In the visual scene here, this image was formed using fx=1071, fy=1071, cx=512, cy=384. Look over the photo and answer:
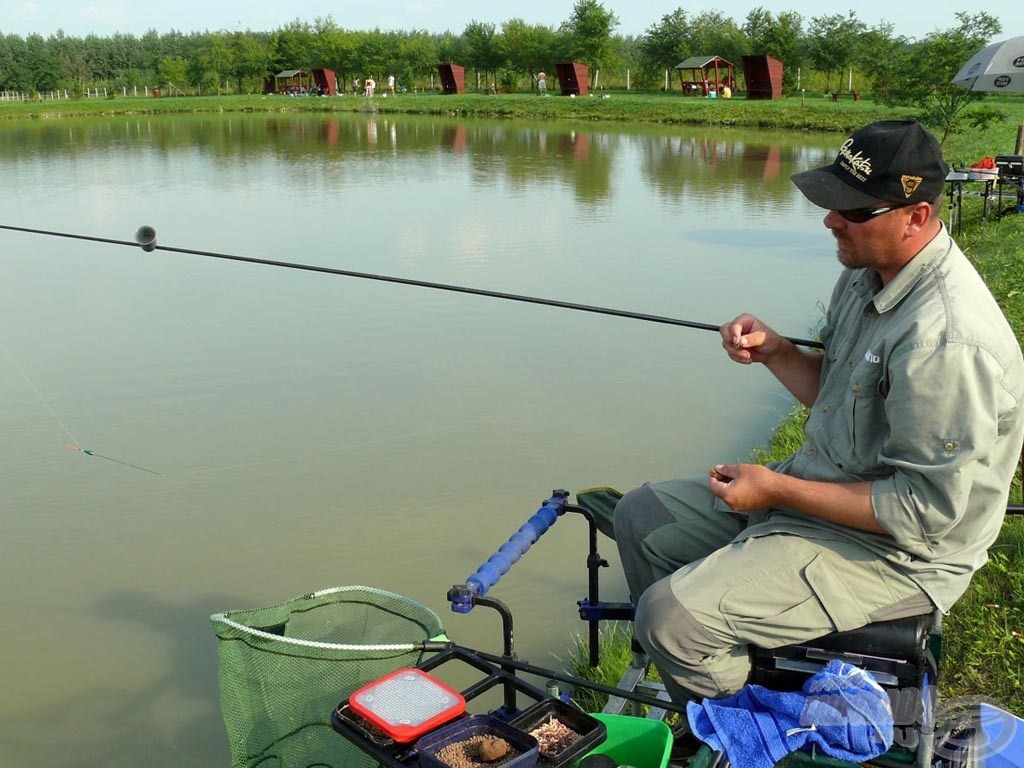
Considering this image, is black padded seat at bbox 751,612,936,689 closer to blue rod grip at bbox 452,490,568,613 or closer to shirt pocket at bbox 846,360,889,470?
shirt pocket at bbox 846,360,889,470

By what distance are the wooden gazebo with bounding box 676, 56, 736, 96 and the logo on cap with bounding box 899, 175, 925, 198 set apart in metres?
45.9

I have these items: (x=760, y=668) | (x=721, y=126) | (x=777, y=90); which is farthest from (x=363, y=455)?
(x=777, y=90)

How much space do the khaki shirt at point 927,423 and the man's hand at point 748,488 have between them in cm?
6

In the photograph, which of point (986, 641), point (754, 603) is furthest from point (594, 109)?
point (754, 603)

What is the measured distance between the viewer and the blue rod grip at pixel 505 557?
1.93 m

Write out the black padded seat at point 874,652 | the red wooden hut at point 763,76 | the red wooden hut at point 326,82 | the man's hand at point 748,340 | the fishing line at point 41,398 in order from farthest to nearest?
the red wooden hut at point 326,82 < the red wooden hut at point 763,76 < the fishing line at point 41,398 < the man's hand at point 748,340 < the black padded seat at point 874,652

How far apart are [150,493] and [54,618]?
1027 millimetres

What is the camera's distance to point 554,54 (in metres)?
56.2

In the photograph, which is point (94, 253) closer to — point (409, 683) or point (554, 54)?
point (409, 683)

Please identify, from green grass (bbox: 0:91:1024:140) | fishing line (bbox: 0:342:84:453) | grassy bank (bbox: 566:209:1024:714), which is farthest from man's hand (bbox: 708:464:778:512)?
green grass (bbox: 0:91:1024:140)

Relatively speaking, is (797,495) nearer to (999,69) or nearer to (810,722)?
(810,722)

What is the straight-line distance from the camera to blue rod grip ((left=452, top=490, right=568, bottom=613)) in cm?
193

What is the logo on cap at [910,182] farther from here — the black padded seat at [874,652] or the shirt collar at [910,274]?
the black padded seat at [874,652]

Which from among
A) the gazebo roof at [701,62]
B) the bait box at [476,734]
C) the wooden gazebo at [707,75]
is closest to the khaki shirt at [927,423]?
the bait box at [476,734]
